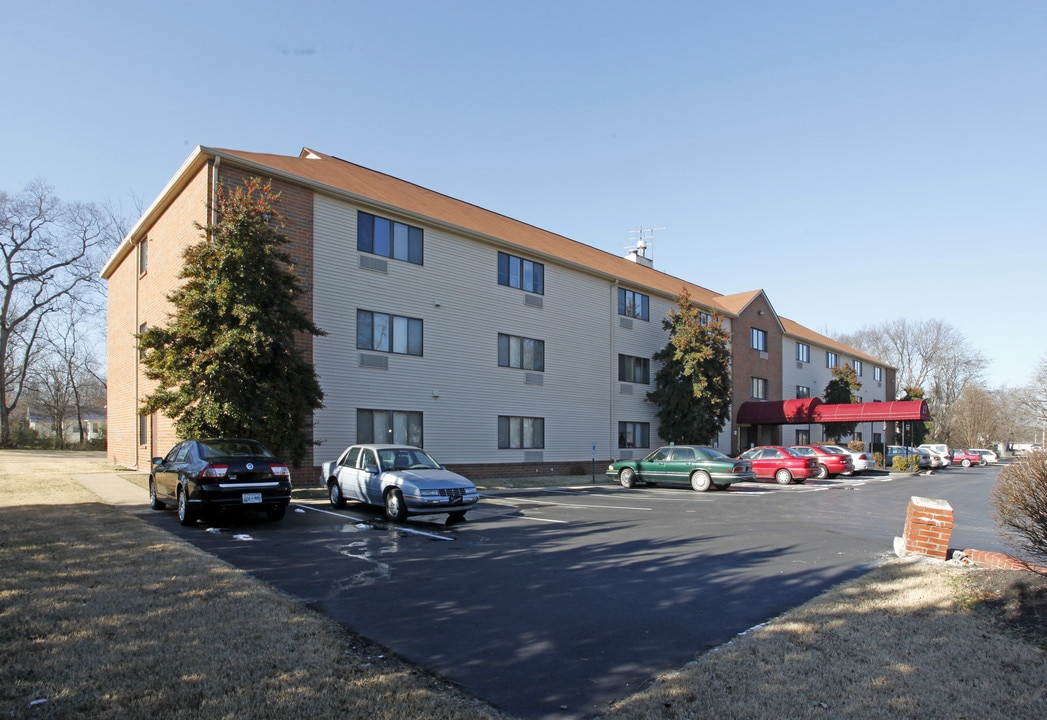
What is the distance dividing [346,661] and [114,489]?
1492cm

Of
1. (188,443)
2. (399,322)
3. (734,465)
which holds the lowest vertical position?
(734,465)

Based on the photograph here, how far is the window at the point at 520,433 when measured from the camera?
2588 cm

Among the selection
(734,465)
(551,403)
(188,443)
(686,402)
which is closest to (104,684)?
(188,443)

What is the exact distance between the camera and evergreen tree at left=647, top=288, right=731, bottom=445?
1270 inches

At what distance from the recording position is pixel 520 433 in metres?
26.6

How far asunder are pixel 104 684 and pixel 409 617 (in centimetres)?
251

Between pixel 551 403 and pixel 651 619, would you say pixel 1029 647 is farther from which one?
pixel 551 403

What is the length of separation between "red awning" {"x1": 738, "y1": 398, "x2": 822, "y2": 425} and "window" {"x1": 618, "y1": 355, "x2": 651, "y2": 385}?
9140 millimetres

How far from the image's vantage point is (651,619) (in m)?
6.41

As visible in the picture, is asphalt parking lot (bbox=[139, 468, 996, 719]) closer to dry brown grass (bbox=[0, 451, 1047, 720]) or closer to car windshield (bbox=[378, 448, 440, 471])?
dry brown grass (bbox=[0, 451, 1047, 720])

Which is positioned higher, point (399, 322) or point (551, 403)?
point (399, 322)

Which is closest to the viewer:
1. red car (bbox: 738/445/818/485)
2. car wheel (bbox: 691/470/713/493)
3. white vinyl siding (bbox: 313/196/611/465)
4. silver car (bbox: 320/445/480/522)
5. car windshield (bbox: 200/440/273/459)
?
car windshield (bbox: 200/440/273/459)

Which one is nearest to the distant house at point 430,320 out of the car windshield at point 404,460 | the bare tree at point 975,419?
the car windshield at point 404,460

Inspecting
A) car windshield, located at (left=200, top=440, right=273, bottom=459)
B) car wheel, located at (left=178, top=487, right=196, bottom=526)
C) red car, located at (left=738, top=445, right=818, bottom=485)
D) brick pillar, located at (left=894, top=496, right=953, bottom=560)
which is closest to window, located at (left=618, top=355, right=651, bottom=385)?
red car, located at (left=738, top=445, right=818, bottom=485)
